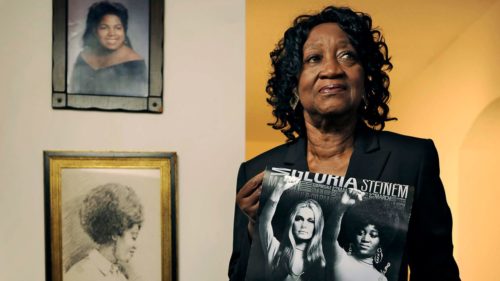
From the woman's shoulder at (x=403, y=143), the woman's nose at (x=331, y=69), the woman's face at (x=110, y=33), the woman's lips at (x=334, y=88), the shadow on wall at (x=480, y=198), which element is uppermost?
the woman's face at (x=110, y=33)

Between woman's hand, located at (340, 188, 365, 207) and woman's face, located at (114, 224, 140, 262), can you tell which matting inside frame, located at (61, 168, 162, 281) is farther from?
woman's hand, located at (340, 188, 365, 207)

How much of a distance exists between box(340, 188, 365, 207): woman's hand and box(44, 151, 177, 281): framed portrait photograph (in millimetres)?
680

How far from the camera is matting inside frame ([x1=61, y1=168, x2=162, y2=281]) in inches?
59.8

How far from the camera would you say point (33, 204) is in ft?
5.01

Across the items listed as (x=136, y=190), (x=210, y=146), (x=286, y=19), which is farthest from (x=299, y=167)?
(x=286, y=19)

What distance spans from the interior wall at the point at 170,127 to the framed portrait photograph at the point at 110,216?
0.04 metres

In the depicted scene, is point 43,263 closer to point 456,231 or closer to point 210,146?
point 210,146

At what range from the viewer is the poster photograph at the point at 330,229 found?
997 mm

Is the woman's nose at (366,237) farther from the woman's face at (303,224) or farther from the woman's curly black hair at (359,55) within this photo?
the woman's curly black hair at (359,55)

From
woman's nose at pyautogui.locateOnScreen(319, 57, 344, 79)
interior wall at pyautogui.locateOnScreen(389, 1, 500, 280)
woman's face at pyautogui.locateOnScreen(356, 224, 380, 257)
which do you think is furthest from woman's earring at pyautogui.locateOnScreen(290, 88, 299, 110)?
interior wall at pyautogui.locateOnScreen(389, 1, 500, 280)

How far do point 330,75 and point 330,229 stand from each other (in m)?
0.33

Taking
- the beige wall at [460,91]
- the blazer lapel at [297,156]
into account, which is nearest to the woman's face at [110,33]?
the blazer lapel at [297,156]

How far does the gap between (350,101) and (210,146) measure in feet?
1.93

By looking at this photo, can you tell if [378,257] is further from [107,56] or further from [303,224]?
[107,56]
